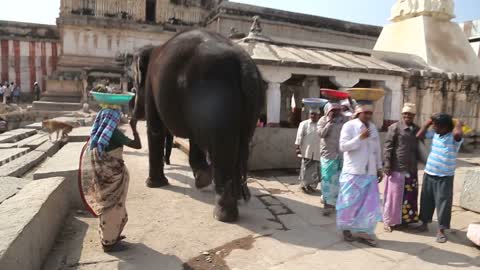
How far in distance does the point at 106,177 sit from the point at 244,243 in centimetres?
130

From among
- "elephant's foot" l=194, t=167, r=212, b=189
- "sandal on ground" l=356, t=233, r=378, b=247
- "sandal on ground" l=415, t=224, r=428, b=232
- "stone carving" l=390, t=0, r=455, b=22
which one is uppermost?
"stone carving" l=390, t=0, r=455, b=22

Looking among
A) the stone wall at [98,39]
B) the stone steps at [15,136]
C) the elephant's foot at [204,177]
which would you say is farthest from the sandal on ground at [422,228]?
the stone wall at [98,39]

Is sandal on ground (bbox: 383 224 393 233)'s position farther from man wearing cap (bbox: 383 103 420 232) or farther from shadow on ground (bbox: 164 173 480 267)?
shadow on ground (bbox: 164 173 480 267)

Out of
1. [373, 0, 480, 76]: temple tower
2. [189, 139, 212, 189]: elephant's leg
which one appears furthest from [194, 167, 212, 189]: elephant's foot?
[373, 0, 480, 76]: temple tower

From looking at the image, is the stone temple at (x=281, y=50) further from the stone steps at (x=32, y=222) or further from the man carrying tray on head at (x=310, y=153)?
the stone steps at (x=32, y=222)

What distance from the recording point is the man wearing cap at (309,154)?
16.0 feet

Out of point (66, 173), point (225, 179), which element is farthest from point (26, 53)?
point (225, 179)

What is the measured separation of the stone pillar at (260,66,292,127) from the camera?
6262mm

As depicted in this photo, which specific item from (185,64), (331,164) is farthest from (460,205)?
(185,64)

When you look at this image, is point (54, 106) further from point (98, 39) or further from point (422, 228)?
point (422, 228)

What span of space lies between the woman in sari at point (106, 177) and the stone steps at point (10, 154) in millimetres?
3417

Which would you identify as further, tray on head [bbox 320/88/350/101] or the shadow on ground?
tray on head [bbox 320/88/350/101]

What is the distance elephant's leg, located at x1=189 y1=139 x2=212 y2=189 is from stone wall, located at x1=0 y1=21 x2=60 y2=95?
18898mm

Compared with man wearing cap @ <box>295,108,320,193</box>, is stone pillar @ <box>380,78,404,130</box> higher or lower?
higher
